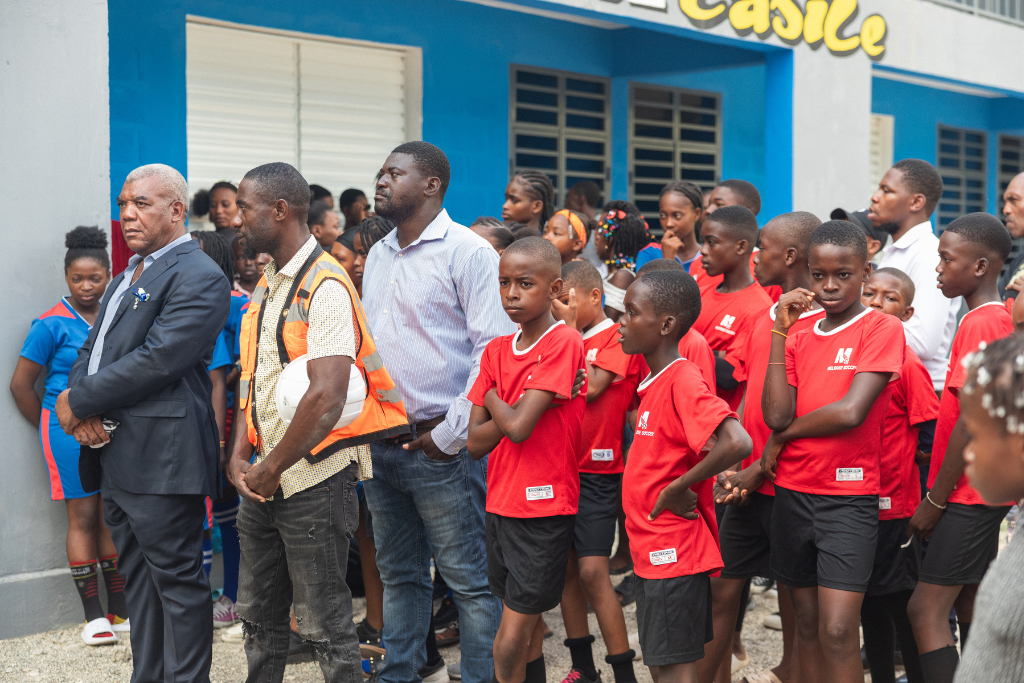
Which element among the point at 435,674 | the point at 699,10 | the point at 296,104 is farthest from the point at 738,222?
the point at 296,104

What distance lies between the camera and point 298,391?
10.3 feet

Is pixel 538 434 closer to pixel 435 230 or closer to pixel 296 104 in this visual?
pixel 435 230

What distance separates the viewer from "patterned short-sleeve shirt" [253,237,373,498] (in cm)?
313

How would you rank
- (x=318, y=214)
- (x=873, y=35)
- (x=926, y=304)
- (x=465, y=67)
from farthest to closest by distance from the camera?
(x=873, y=35)
(x=465, y=67)
(x=318, y=214)
(x=926, y=304)

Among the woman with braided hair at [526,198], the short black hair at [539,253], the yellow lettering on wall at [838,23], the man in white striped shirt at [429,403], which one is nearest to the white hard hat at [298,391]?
the man in white striped shirt at [429,403]

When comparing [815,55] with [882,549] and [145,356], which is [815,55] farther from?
[145,356]

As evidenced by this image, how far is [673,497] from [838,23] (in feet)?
24.4

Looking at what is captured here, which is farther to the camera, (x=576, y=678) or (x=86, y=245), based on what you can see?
(x=86, y=245)

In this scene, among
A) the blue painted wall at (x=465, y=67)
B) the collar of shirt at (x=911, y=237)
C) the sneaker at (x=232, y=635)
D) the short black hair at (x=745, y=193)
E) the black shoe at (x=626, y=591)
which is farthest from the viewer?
the blue painted wall at (x=465, y=67)

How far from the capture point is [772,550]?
137 inches

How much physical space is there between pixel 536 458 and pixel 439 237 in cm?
88

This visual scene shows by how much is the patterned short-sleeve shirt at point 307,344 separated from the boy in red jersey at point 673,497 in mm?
966

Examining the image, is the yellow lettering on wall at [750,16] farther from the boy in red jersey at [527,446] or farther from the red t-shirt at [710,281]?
the boy in red jersey at [527,446]

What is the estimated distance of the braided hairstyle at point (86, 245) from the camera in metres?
4.75
